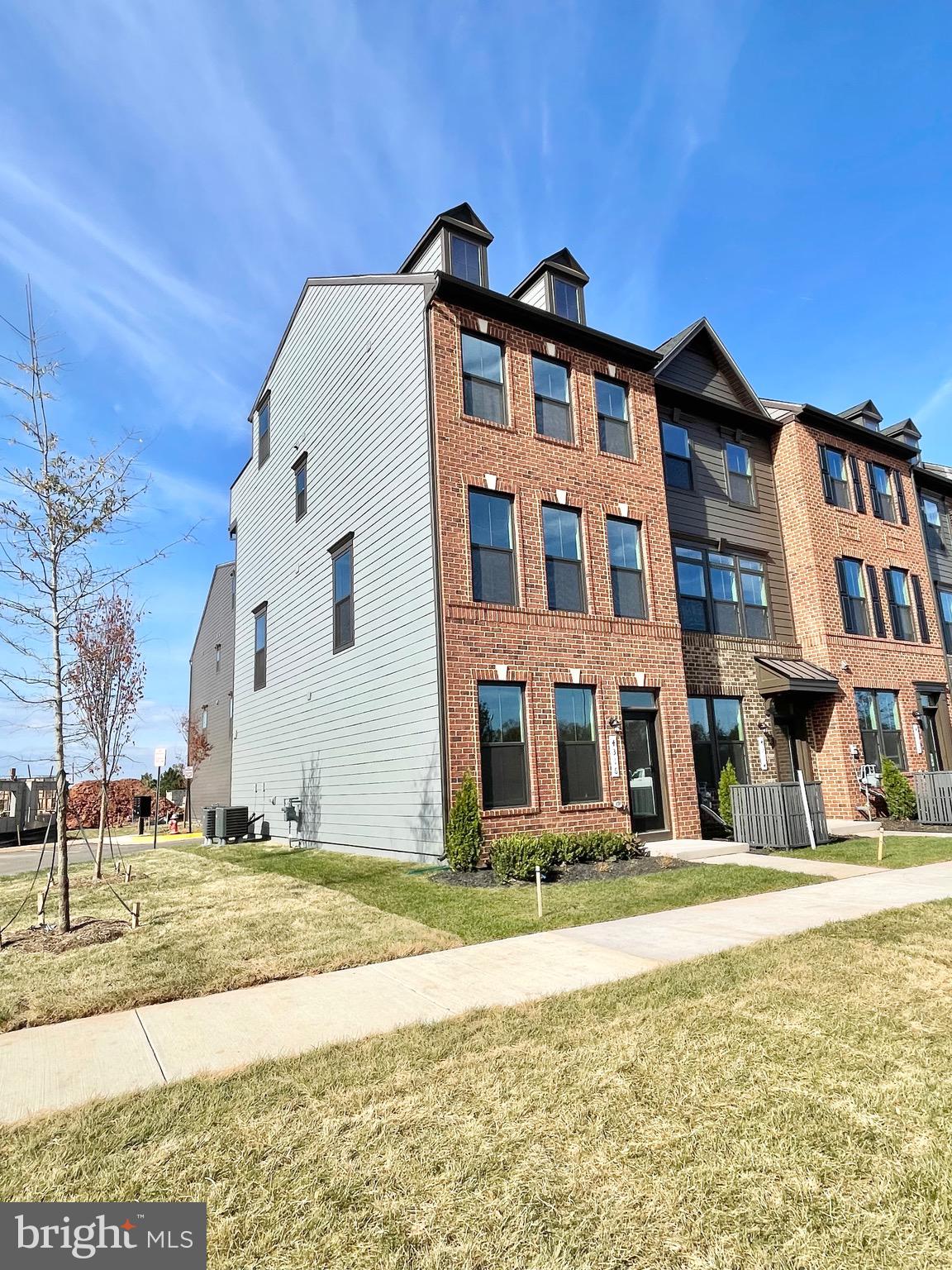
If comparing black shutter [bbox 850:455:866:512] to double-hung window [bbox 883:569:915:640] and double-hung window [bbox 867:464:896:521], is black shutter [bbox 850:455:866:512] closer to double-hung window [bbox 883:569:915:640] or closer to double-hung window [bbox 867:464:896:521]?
double-hung window [bbox 867:464:896:521]

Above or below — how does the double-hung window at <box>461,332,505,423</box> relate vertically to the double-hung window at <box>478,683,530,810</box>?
above

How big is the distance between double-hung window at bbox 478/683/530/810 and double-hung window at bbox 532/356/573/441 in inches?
208

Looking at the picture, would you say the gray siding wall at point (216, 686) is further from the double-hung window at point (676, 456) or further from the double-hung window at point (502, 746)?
the double-hung window at point (676, 456)

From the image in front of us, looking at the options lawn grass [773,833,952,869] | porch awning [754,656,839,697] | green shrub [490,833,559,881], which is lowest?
lawn grass [773,833,952,869]

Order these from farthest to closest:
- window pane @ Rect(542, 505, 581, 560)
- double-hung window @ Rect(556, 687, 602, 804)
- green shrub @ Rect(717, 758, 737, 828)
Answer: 1. green shrub @ Rect(717, 758, 737, 828)
2. window pane @ Rect(542, 505, 581, 560)
3. double-hung window @ Rect(556, 687, 602, 804)

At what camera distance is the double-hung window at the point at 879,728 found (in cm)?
1748

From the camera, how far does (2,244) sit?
786 cm

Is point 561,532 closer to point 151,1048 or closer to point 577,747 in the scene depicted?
point 577,747

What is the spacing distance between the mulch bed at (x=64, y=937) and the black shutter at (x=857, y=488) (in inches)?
797

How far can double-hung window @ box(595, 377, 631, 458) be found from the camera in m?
14.4

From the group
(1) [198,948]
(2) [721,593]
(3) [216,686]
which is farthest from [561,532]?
(3) [216,686]

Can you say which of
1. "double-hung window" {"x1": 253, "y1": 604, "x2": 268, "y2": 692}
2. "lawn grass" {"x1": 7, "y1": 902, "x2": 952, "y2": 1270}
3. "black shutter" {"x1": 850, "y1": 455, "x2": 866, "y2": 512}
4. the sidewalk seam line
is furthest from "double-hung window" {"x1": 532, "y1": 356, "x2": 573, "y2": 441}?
the sidewalk seam line

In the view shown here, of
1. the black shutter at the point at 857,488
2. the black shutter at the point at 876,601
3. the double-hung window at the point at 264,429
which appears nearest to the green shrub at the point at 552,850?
the black shutter at the point at 876,601

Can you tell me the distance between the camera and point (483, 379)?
12.9 meters
